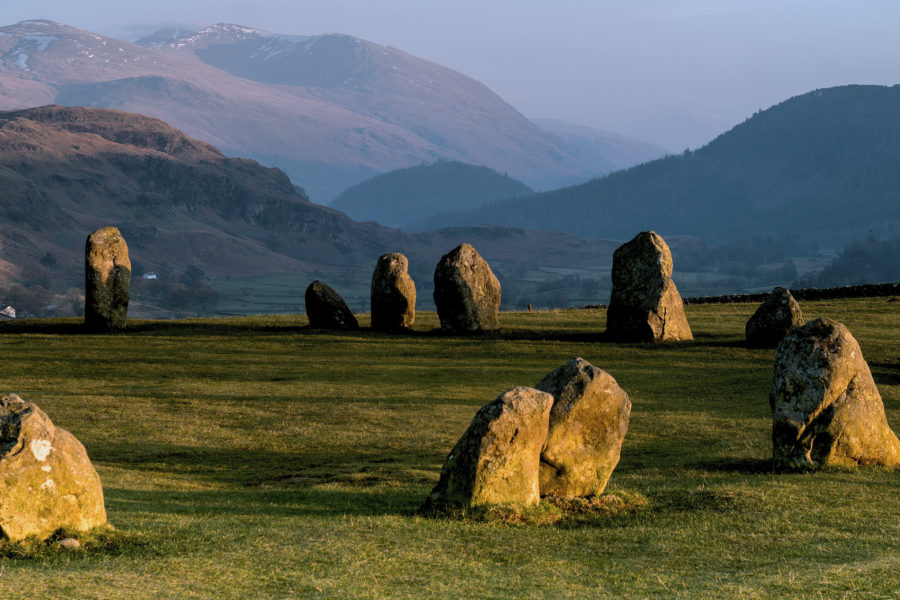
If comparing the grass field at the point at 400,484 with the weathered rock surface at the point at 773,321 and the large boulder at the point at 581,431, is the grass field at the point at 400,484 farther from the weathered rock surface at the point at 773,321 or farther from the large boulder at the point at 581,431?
the weathered rock surface at the point at 773,321

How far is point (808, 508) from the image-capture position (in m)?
15.5

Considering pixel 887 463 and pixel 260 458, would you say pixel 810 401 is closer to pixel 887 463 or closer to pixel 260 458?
pixel 887 463

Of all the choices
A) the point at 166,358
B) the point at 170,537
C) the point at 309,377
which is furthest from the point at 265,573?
the point at 166,358

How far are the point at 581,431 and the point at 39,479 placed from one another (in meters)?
8.54

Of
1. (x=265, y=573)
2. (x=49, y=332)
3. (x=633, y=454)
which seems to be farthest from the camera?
(x=49, y=332)

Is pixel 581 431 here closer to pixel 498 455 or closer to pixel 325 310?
pixel 498 455

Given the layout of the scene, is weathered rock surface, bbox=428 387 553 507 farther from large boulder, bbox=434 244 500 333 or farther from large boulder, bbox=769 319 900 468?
large boulder, bbox=434 244 500 333

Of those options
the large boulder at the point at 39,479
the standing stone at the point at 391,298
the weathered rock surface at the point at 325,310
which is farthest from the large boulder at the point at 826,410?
the weathered rock surface at the point at 325,310

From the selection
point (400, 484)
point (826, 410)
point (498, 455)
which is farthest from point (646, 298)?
point (498, 455)

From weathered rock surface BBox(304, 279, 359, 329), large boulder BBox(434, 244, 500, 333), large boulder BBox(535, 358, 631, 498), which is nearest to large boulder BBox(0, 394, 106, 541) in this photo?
large boulder BBox(535, 358, 631, 498)

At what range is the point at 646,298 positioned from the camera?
39719 mm

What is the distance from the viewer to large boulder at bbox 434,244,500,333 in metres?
43.2

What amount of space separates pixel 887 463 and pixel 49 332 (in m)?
36.9

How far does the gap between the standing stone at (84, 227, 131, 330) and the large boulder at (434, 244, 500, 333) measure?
14.3m
